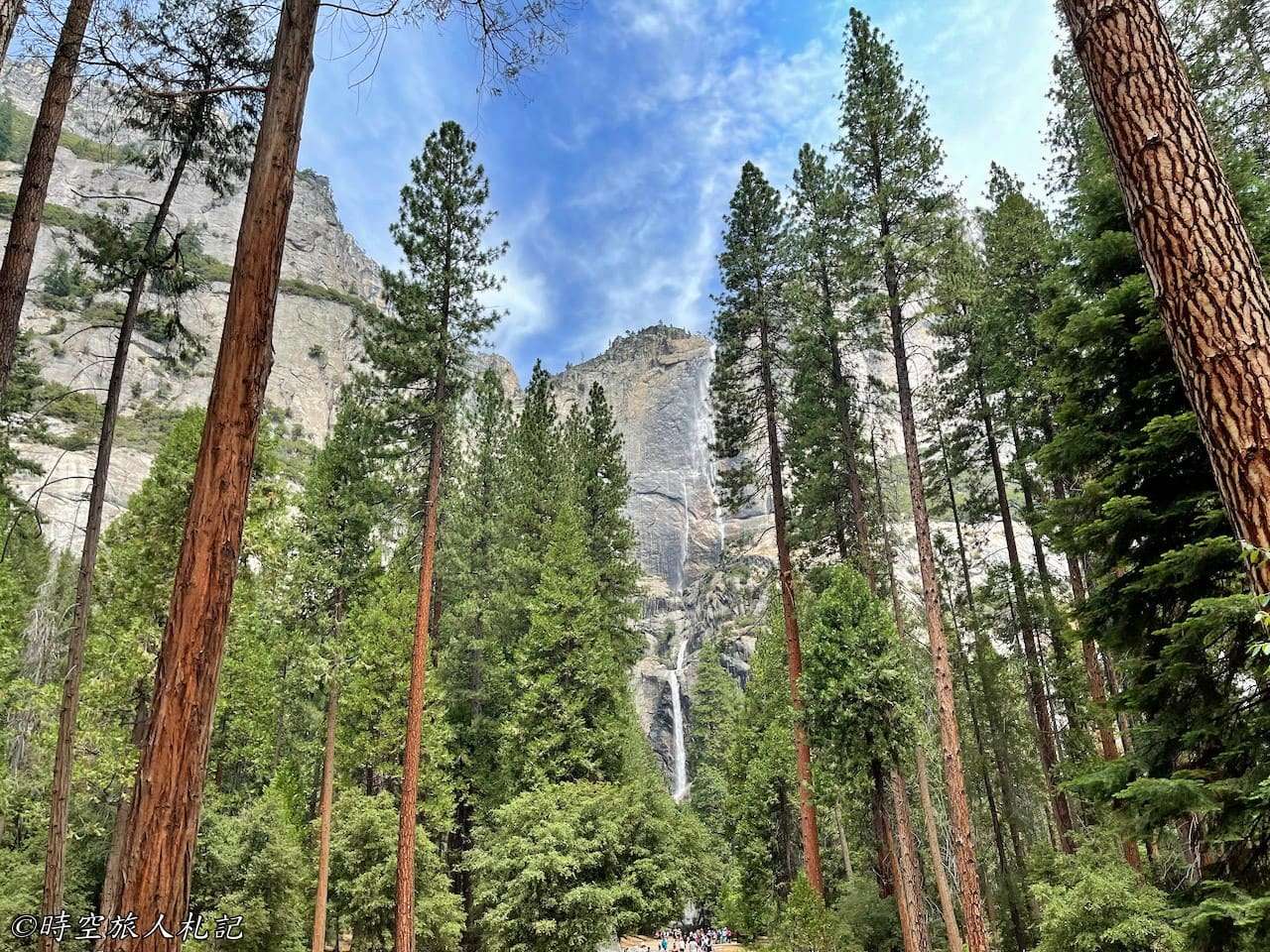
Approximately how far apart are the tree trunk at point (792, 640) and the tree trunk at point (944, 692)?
Result: 260cm

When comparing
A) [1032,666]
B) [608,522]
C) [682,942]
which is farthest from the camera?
[682,942]

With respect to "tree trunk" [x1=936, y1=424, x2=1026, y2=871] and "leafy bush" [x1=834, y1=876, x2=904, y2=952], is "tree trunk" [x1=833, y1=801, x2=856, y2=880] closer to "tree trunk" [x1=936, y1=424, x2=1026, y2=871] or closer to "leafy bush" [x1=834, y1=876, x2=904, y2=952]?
"tree trunk" [x1=936, y1=424, x2=1026, y2=871]

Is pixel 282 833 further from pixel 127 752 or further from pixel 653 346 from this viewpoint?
pixel 653 346

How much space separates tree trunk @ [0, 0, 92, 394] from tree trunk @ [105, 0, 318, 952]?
3.02 metres

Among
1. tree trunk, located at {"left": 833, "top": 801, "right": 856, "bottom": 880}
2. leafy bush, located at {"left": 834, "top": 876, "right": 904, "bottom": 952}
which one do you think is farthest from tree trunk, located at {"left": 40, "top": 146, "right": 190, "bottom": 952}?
tree trunk, located at {"left": 833, "top": 801, "right": 856, "bottom": 880}

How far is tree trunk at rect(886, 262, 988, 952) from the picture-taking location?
8.72 meters

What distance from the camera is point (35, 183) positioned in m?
5.61

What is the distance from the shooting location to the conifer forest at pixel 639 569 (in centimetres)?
327

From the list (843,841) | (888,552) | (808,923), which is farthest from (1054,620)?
(843,841)

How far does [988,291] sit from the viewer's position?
14633 millimetres

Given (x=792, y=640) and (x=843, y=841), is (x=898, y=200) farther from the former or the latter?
(x=843, y=841)

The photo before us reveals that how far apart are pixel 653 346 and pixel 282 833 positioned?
88797 mm

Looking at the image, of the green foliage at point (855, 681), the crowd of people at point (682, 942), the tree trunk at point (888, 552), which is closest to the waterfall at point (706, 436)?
the crowd of people at point (682, 942)

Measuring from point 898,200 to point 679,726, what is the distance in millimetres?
49499
